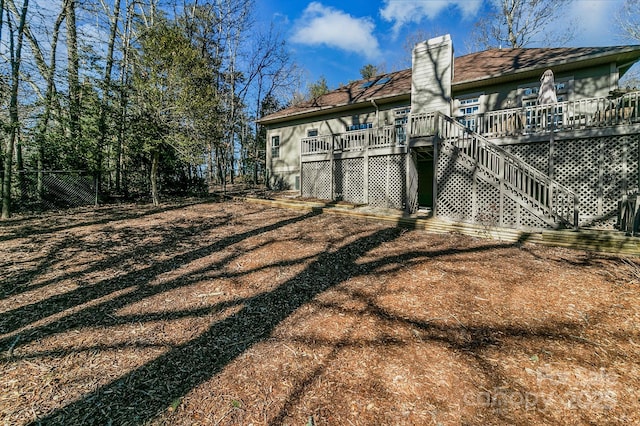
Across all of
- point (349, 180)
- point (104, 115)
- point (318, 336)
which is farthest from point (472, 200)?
point (104, 115)

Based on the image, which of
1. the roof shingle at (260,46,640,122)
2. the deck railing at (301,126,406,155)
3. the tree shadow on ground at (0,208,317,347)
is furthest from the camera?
the deck railing at (301,126,406,155)

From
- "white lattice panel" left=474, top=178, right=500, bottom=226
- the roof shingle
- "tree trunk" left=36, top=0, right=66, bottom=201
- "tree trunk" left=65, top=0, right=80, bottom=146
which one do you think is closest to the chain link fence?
"tree trunk" left=36, top=0, right=66, bottom=201

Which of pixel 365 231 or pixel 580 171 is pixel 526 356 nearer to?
pixel 365 231

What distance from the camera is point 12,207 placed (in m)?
9.69

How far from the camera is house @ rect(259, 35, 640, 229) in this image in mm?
7281

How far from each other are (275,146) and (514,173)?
13104 millimetres

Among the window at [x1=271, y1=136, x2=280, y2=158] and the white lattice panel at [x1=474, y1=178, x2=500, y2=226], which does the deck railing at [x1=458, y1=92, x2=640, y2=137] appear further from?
the window at [x1=271, y1=136, x2=280, y2=158]

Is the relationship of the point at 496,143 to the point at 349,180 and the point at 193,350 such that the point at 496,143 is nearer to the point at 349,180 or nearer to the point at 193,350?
the point at 349,180

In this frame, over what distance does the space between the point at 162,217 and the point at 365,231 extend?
6.38 m

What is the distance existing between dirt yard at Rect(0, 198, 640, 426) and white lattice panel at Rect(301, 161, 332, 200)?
20.2ft

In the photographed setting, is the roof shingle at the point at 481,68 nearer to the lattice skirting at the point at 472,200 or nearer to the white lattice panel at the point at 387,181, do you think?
the white lattice panel at the point at 387,181

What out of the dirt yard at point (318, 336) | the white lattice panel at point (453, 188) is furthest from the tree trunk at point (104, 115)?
the white lattice panel at point (453, 188)

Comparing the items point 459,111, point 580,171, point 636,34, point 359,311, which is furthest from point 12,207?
point 636,34

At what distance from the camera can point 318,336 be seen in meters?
3.24
